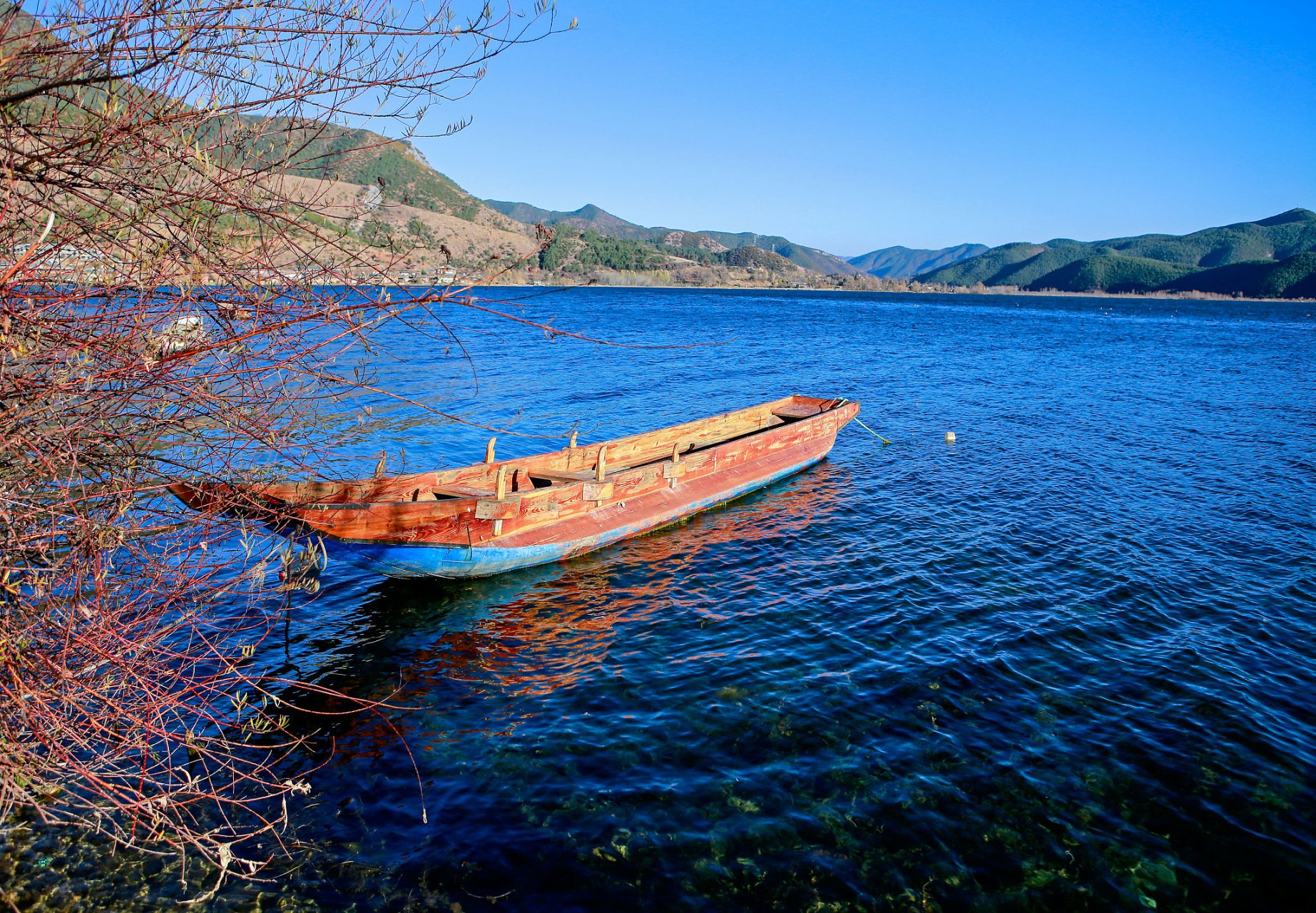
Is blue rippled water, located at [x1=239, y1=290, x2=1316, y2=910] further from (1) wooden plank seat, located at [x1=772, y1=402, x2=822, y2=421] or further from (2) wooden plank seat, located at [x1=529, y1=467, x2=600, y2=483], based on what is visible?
(1) wooden plank seat, located at [x1=772, y1=402, x2=822, y2=421]

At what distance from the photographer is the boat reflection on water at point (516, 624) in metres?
8.49

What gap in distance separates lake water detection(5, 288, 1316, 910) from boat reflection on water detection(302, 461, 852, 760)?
0.16 feet

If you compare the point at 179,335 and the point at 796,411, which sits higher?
the point at 179,335

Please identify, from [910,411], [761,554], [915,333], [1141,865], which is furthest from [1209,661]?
[915,333]

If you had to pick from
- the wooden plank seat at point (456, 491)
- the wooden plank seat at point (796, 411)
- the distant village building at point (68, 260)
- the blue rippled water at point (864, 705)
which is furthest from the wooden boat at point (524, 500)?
the distant village building at point (68, 260)

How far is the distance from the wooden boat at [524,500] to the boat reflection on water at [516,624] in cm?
49

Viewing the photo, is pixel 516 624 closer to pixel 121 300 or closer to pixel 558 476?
pixel 558 476

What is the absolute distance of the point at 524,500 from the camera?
11.8m

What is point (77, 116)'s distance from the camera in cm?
421

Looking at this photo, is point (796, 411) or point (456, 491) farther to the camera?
point (796, 411)

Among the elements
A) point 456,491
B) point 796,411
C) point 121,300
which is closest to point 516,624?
point 456,491

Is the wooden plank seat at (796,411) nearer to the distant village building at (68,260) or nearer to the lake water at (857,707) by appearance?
the lake water at (857,707)

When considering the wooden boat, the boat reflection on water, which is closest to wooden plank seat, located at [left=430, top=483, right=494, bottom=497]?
the wooden boat

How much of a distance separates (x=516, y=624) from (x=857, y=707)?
4905mm
